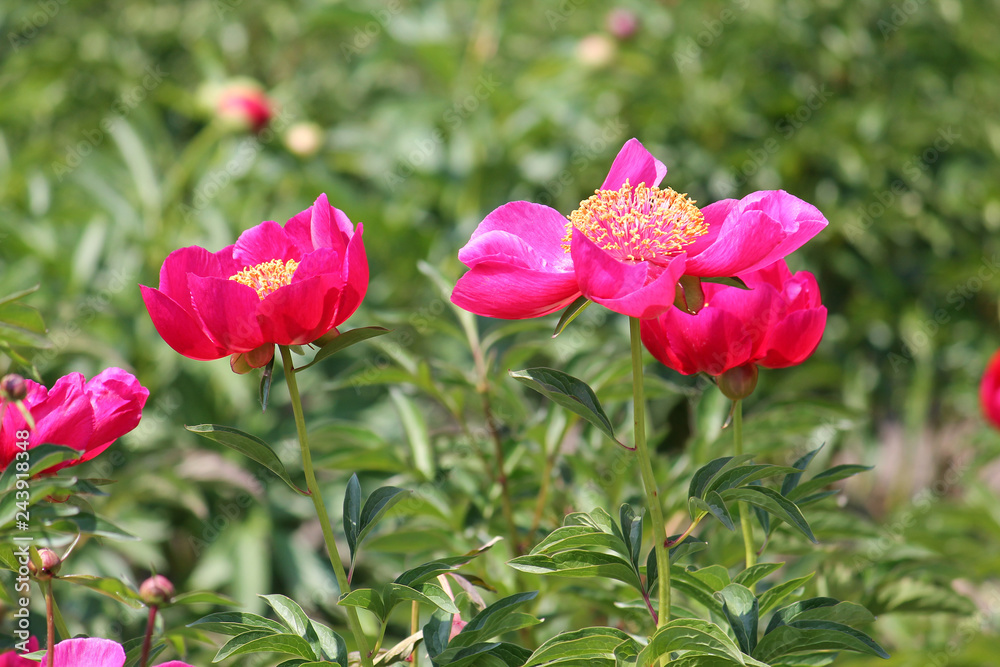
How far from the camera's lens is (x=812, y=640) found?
0.59m

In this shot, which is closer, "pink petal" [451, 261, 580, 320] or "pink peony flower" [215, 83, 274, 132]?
"pink petal" [451, 261, 580, 320]

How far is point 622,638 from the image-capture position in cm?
59

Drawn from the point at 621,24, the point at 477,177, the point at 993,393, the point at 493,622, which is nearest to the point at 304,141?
the point at 477,177

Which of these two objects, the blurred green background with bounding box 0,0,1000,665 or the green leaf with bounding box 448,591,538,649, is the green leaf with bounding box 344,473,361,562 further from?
the blurred green background with bounding box 0,0,1000,665

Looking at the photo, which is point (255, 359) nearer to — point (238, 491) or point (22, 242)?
point (238, 491)

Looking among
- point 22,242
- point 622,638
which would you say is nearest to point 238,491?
point 22,242

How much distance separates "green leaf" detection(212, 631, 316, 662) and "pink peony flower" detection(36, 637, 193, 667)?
0.11 feet

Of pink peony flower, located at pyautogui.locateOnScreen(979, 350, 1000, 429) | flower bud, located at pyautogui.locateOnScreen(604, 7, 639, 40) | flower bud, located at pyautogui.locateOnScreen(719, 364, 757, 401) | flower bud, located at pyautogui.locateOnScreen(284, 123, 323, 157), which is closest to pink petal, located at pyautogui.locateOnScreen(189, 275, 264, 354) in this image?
flower bud, located at pyautogui.locateOnScreen(719, 364, 757, 401)

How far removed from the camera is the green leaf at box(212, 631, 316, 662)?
560mm

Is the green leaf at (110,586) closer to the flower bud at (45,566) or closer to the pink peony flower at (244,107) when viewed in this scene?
the flower bud at (45,566)

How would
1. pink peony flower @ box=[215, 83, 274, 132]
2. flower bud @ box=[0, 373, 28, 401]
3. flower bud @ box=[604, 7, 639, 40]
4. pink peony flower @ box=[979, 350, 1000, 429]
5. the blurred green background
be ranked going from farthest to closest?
flower bud @ box=[604, 7, 639, 40] < pink peony flower @ box=[215, 83, 274, 132] < the blurred green background < pink peony flower @ box=[979, 350, 1000, 429] < flower bud @ box=[0, 373, 28, 401]

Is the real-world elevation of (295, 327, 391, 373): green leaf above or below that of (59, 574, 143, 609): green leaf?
above

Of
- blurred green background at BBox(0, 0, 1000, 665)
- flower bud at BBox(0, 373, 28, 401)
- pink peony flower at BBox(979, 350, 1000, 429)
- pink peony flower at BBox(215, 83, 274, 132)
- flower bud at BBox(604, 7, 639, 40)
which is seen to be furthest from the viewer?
flower bud at BBox(604, 7, 639, 40)

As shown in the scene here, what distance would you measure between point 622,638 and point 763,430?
0.47m
